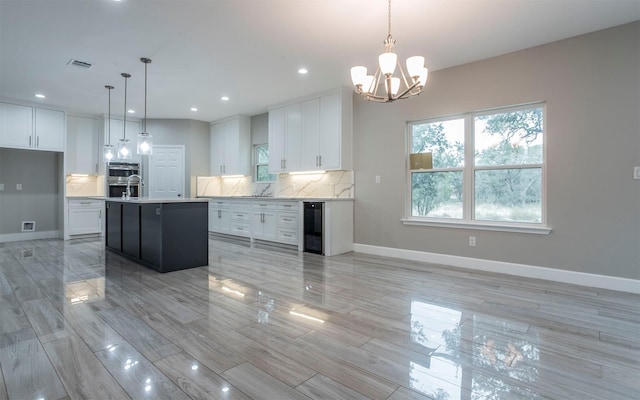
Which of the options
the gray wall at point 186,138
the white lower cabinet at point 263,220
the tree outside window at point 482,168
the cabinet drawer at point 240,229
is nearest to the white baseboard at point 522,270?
the tree outside window at point 482,168

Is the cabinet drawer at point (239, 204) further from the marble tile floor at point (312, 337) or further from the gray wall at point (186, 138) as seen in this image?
the marble tile floor at point (312, 337)

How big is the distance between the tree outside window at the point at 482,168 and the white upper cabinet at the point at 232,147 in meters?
3.95

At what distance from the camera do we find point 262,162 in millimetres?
7430

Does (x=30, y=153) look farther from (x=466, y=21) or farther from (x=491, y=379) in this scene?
(x=491, y=379)

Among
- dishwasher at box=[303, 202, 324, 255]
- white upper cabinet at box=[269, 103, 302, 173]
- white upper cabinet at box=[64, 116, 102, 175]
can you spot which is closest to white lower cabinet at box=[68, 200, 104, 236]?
white upper cabinet at box=[64, 116, 102, 175]

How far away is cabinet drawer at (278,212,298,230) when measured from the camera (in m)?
5.59

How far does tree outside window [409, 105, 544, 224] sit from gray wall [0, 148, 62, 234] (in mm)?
7306

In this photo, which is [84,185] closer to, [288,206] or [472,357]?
[288,206]

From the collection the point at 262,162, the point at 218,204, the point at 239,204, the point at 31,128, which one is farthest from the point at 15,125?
the point at 262,162

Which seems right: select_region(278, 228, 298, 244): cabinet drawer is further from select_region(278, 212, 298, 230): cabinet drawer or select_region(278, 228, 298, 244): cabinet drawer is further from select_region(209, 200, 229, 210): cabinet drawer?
select_region(209, 200, 229, 210): cabinet drawer

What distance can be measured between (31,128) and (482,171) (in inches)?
312

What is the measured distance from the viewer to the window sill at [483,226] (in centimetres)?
382

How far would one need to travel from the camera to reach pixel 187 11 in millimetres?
3135

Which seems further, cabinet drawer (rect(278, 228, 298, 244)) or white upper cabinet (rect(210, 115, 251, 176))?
white upper cabinet (rect(210, 115, 251, 176))
